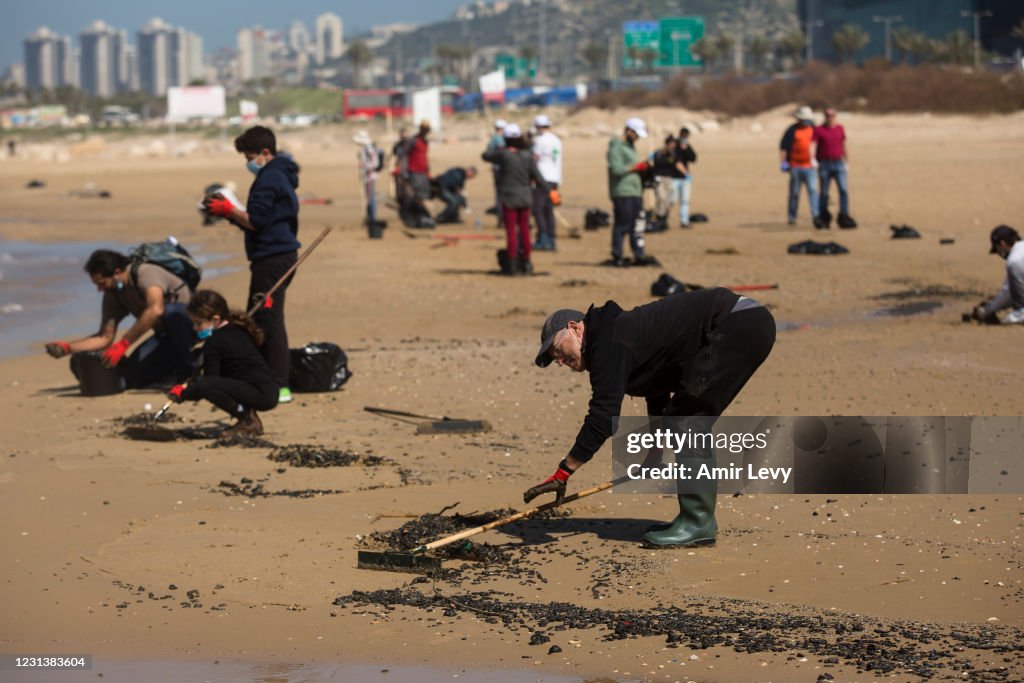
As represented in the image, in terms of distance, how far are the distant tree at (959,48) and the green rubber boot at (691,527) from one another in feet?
207

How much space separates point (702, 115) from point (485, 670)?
57.0 meters

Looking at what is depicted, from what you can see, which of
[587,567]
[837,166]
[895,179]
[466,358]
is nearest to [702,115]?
[895,179]

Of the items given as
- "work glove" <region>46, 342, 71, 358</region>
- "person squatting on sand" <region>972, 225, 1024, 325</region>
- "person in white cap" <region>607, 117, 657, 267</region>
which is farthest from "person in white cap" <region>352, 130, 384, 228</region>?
"work glove" <region>46, 342, 71, 358</region>

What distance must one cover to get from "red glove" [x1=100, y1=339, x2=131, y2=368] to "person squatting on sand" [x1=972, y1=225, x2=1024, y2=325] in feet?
21.0

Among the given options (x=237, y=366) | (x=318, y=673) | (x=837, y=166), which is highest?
(x=837, y=166)

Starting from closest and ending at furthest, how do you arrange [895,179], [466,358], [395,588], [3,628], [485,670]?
[485,670]
[3,628]
[395,588]
[466,358]
[895,179]

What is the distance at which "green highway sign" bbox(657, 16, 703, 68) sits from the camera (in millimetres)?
88312

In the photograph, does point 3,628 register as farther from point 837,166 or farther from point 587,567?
point 837,166

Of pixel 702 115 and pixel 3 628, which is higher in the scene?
pixel 702 115

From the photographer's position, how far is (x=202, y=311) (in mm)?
9195

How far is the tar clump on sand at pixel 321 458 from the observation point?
8.55 m

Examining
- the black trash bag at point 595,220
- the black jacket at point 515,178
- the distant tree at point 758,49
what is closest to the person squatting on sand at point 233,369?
the black jacket at point 515,178

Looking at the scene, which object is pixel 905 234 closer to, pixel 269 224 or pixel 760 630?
pixel 269 224

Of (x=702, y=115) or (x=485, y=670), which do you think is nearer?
(x=485, y=670)
